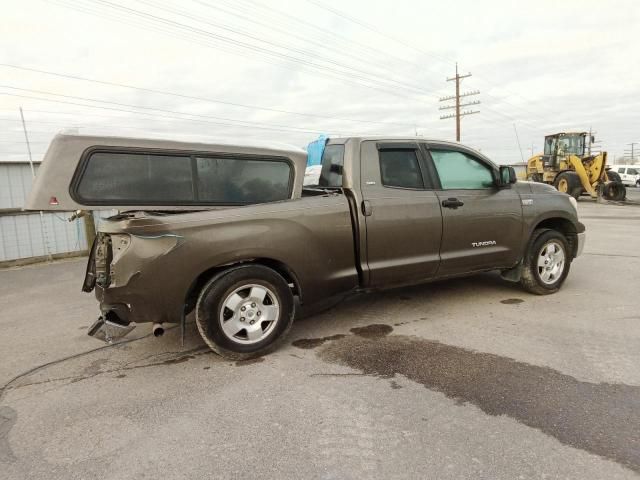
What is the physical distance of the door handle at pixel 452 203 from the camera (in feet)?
15.2

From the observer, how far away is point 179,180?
11.8 ft

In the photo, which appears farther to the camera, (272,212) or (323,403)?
(272,212)

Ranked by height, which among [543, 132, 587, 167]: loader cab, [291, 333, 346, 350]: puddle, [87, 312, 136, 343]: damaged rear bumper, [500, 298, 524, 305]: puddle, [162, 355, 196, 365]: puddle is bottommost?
[291, 333, 346, 350]: puddle

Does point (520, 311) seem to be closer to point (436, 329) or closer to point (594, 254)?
point (436, 329)

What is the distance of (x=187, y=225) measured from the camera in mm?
3453

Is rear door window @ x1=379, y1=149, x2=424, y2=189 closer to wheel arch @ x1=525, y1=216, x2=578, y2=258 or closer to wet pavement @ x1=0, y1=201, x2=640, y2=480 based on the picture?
wet pavement @ x1=0, y1=201, x2=640, y2=480

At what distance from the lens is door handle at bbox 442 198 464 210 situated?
4.62m

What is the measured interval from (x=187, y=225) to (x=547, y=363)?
2.95m

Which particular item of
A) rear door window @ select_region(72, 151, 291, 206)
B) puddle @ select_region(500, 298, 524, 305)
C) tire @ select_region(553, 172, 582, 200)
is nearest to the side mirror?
puddle @ select_region(500, 298, 524, 305)

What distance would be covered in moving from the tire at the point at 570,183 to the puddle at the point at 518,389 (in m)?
19.9

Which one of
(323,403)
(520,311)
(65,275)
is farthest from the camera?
(65,275)

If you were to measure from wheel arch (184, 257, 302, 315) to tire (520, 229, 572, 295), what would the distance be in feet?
9.41

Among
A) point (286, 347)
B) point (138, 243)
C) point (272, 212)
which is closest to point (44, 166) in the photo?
point (138, 243)

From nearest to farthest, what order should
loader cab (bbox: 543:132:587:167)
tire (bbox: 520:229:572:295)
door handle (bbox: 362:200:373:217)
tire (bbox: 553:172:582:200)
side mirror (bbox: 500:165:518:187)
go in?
1. door handle (bbox: 362:200:373:217)
2. side mirror (bbox: 500:165:518:187)
3. tire (bbox: 520:229:572:295)
4. tire (bbox: 553:172:582:200)
5. loader cab (bbox: 543:132:587:167)
